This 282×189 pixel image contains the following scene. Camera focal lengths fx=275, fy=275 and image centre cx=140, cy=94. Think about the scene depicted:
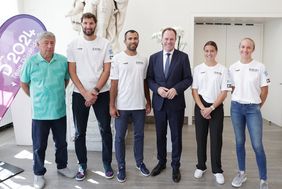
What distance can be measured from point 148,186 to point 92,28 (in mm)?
1603

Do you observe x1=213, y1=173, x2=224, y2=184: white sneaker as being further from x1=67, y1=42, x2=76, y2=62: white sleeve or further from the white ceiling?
the white ceiling

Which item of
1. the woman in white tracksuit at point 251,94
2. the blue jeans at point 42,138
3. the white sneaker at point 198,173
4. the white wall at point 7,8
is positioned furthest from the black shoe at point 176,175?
the white wall at point 7,8

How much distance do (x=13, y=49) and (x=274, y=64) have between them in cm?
465

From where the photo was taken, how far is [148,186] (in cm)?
264

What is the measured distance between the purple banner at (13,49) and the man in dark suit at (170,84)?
5.41 feet

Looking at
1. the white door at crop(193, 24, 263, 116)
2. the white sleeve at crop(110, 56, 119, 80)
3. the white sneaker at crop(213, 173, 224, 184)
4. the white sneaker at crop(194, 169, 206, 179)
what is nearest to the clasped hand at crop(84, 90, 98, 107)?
the white sleeve at crop(110, 56, 119, 80)

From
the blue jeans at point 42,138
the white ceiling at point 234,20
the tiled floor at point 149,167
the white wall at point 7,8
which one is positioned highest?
the white wall at point 7,8

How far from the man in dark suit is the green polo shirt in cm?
89

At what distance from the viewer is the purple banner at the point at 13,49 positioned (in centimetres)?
331

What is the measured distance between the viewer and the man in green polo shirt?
→ 2555mm

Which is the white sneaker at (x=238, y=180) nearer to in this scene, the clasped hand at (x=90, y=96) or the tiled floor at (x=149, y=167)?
the tiled floor at (x=149, y=167)

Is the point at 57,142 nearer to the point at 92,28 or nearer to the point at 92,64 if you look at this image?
the point at 92,64

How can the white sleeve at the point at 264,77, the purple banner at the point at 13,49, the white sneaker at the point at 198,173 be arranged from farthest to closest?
the purple banner at the point at 13,49 < the white sneaker at the point at 198,173 < the white sleeve at the point at 264,77

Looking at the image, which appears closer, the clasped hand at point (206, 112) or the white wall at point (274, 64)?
the clasped hand at point (206, 112)
